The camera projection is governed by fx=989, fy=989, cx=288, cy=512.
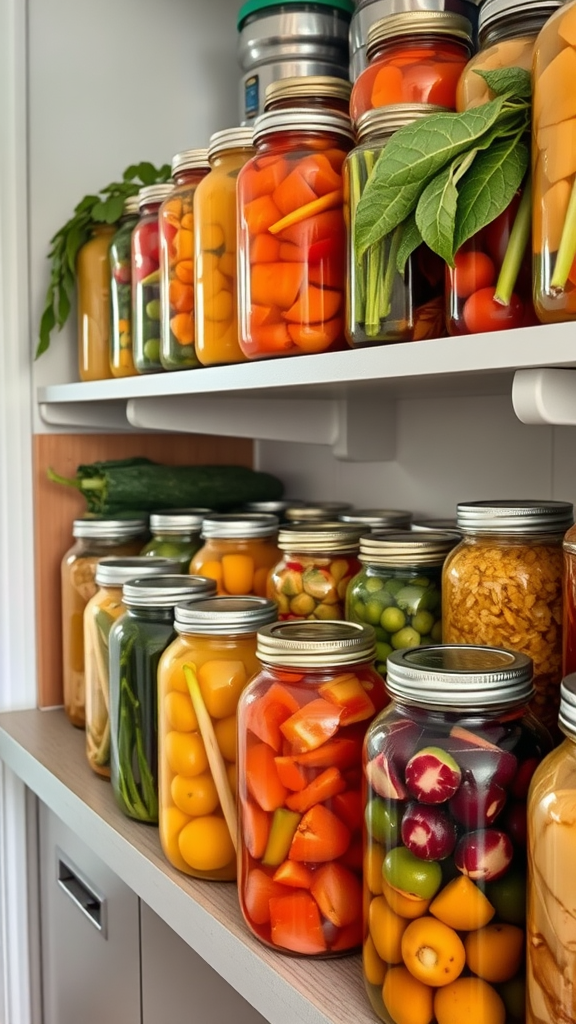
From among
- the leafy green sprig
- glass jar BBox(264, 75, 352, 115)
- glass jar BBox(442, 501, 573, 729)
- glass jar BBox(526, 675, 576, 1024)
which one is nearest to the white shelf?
glass jar BBox(526, 675, 576, 1024)

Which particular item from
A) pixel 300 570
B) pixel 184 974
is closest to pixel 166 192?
pixel 300 570

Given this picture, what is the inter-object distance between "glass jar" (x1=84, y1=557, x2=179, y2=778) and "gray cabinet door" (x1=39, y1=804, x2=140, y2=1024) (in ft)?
0.50

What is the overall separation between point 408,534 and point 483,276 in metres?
0.33

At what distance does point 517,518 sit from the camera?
0.76m

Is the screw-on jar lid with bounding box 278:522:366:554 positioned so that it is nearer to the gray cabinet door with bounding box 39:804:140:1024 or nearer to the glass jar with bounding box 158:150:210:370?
the glass jar with bounding box 158:150:210:370

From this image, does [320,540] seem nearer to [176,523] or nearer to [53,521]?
[176,523]

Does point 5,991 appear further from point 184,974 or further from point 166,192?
point 166,192

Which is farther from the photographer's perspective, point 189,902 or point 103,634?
point 103,634

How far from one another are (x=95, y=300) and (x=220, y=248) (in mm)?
442

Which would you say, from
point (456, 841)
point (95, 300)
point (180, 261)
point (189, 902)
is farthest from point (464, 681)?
point (95, 300)

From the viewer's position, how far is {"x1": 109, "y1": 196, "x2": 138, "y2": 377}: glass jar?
127 cm

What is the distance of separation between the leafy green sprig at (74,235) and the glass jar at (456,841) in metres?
0.90

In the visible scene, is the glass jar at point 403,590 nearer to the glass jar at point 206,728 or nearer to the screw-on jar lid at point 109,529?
the glass jar at point 206,728

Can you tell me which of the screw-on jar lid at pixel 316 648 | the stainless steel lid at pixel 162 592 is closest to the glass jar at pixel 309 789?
the screw-on jar lid at pixel 316 648
